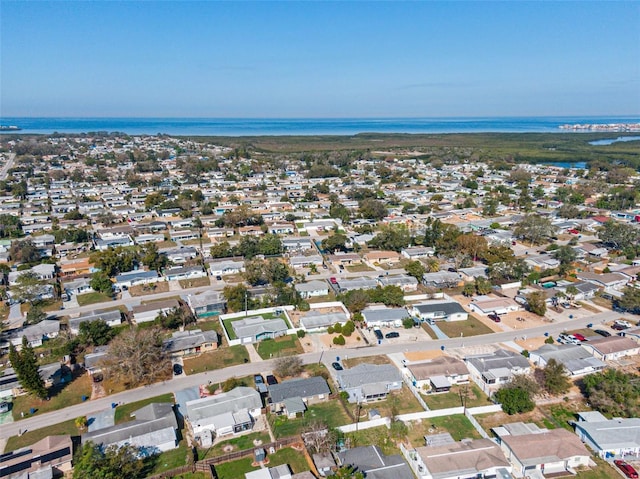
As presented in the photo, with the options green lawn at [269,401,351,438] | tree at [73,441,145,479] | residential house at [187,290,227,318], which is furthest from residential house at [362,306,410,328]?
tree at [73,441,145,479]

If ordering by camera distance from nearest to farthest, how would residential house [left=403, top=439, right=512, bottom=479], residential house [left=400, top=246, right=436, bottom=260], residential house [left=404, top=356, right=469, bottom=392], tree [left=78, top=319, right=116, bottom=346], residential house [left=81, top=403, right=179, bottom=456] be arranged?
1. residential house [left=403, top=439, right=512, bottom=479]
2. residential house [left=81, top=403, right=179, bottom=456]
3. residential house [left=404, top=356, right=469, bottom=392]
4. tree [left=78, top=319, right=116, bottom=346]
5. residential house [left=400, top=246, right=436, bottom=260]

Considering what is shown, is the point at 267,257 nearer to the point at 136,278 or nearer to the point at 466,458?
the point at 136,278

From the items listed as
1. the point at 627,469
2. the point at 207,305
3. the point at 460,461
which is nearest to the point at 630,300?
the point at 627,469

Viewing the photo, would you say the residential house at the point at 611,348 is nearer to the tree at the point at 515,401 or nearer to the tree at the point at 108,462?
the tree at the point at 515,401

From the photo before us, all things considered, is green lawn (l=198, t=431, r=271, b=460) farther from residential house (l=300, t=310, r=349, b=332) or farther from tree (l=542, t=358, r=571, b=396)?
tree (l=542, t=358, r=571, b=396)

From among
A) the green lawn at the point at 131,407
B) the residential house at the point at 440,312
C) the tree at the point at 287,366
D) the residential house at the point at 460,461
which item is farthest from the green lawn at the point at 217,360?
the residential house at the point at 440,312
